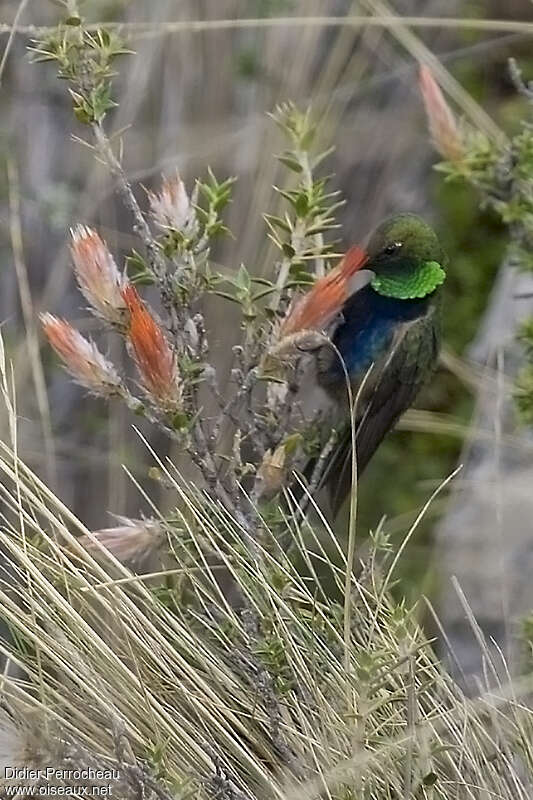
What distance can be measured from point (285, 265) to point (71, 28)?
0.85 feet

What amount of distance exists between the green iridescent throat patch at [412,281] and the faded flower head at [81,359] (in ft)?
1.31

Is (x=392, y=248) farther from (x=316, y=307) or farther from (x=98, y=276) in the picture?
(x=98, y=276)

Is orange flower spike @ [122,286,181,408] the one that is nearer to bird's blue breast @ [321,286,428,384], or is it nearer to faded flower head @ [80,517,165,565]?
faded flower head @ [80,517,165,565]

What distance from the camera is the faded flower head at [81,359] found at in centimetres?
89

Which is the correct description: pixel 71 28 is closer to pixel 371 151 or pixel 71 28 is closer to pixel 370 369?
pixel 370 369

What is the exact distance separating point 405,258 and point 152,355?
0.42 metres

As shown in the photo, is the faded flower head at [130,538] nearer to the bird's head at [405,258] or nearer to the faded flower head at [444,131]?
the bird's head at [405,258]

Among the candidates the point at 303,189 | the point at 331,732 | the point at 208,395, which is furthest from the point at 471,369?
the point at 331,732

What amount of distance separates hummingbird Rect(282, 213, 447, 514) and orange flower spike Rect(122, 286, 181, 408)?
28cm

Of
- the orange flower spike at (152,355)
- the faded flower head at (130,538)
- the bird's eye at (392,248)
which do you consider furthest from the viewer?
the bird's eye at (392,248)

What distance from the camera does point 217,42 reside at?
75.7 inches

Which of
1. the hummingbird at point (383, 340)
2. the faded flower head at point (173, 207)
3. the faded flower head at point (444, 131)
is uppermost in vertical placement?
the faded flower head at point (444, 131)

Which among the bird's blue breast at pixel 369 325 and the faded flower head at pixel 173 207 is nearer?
the faded flower head at pixel 173 207

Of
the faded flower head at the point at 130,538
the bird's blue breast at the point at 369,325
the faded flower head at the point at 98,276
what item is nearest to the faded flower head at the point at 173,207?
the faded flower head at the point at 98,276
